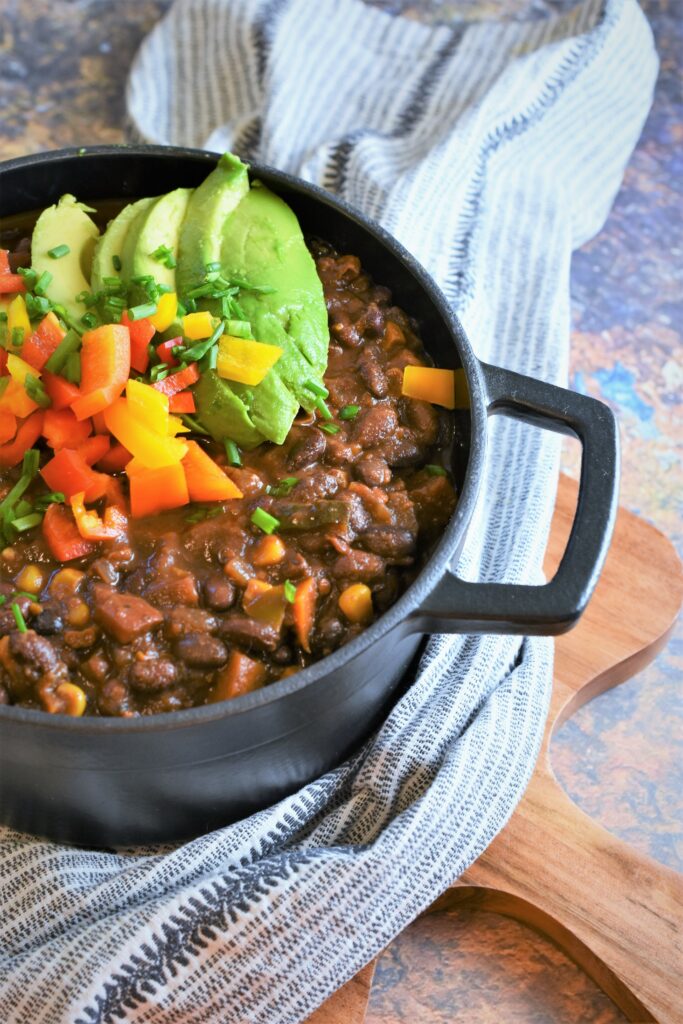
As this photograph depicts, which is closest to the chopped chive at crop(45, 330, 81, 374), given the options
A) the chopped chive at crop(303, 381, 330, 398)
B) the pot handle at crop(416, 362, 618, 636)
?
the chopped chive at crop(303, 381, 330, 398)

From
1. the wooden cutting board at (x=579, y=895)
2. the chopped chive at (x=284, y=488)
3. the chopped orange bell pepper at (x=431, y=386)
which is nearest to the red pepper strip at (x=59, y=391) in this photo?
the chopped chive at (x=284, y=488)

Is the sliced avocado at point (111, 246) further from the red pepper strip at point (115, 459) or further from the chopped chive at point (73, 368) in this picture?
the red pepper strip at point (115, 459)

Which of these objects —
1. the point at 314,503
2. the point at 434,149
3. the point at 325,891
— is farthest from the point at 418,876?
the point at 434,149

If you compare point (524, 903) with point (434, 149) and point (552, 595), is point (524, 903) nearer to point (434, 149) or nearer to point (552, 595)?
point (552, 595)

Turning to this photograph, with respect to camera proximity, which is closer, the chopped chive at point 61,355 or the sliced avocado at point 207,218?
the chopped chive at point 61,355

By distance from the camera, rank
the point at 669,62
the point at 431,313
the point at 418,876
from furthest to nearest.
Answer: the point at 669,62 < the point at 431,313 < the point at 418,876

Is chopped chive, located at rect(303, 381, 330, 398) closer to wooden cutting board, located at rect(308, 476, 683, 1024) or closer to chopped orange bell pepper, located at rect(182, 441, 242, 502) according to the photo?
chopped orange bell pepper, located at rect(182, 441, 242, 502)
